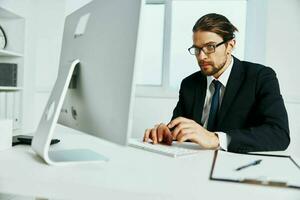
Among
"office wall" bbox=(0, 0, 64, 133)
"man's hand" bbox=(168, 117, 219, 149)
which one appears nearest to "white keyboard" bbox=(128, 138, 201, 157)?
"man's hand" bbox=(168, 117, 219, 149)

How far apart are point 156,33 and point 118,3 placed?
6.84 feet

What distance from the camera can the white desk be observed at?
19.8 inches

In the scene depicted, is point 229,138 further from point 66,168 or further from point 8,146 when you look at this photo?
point 8,146

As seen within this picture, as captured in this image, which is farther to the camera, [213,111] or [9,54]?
[9,54]

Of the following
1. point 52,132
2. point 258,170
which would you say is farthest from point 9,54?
point 258,170

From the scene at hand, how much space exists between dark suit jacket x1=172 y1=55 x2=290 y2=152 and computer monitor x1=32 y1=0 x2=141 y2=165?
1.75ft

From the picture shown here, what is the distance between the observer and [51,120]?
0.70 meters

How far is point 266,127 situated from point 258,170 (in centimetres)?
50

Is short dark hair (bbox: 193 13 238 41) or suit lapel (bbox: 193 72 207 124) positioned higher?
short dark hair (bbox: 193 13 238 41)

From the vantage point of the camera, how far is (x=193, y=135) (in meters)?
0.90

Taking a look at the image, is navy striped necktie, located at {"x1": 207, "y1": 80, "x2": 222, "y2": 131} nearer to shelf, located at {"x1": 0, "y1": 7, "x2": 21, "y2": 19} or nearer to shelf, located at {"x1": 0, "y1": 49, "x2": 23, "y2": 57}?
shelf, located at {"x1": 0, "y1": 49, "x2": 23, "y2": 57}

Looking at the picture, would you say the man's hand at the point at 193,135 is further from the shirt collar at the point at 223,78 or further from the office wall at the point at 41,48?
the office wall at the point at 41,48

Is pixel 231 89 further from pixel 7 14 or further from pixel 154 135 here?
pixel 7 14

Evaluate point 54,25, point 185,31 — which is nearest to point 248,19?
point 185,31
